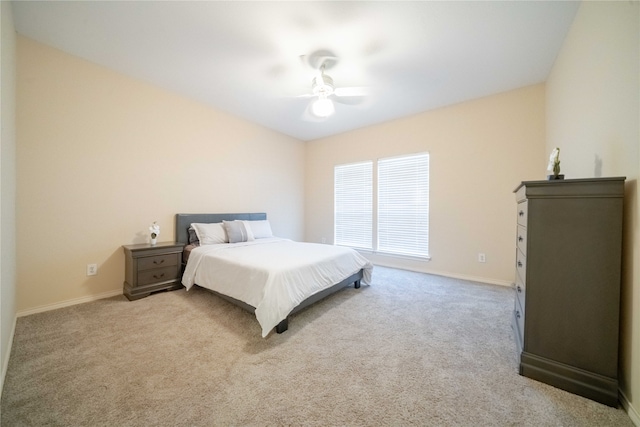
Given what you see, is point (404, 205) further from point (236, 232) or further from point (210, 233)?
point (210, 233)

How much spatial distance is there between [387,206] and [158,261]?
362 centimetres


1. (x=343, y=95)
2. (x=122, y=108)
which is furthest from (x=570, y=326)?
(x=122, y=108)

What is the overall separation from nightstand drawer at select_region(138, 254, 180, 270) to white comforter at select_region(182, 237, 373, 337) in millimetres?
259

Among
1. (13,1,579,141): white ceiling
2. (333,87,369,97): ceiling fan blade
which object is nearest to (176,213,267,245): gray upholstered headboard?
(13,1,579,141): white ceiling

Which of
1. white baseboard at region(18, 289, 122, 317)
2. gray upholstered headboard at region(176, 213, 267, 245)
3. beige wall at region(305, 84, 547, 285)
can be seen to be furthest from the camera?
gray upholstered headboard at region(176, 213, 267, 245)

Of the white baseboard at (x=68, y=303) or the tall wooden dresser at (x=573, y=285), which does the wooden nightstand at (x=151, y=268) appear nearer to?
the white baseboard at (x=68, y=303)

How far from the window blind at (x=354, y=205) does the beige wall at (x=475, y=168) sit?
0.56 meters

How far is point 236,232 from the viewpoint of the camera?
3.36 metres

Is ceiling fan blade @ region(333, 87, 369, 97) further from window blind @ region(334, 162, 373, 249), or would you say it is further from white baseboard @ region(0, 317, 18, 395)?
white baseboard @ region(0, 317, 18, 395)

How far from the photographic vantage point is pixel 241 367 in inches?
59.6

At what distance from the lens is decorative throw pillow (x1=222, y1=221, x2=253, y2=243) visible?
3.32m

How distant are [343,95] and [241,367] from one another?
3295 mm

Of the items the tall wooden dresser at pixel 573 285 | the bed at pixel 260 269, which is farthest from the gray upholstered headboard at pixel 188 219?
the tall wooden dresser at pixel 573 285

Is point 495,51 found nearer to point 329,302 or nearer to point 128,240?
point 329,302
